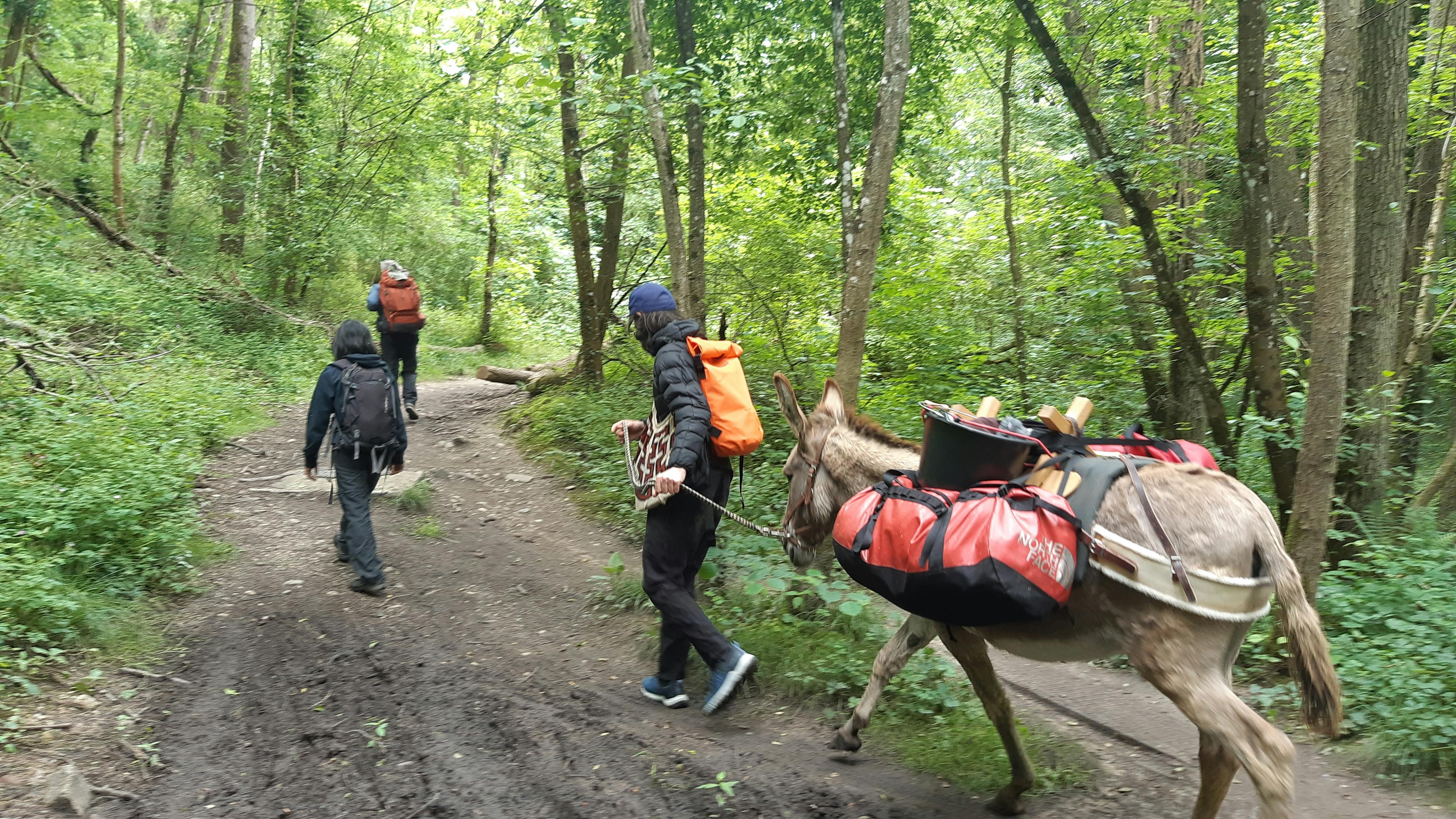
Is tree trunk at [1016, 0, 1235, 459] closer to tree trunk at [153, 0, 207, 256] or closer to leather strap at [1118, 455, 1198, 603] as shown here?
leather strap at [1118, 455, 1198, 603]

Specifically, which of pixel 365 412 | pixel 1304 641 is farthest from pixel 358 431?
pixel 1304 641

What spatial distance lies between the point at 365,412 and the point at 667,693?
3100mm

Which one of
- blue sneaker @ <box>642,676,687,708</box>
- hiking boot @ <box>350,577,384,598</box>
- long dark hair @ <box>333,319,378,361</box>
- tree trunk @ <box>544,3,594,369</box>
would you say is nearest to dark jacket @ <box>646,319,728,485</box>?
blue sneaker @ <box>642,676,687,708</box>

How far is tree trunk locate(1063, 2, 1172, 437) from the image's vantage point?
8523mm

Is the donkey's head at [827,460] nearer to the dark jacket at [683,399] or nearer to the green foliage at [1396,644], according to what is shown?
the dark jacket at [683,399]

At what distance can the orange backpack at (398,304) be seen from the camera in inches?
420

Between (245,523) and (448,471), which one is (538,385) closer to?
(448,471)

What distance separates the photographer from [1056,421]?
3.71m

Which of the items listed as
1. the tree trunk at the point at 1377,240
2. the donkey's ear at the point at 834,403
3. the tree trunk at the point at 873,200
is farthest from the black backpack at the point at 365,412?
the tree trunk at the point at 1377,240

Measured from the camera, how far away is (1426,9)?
906 cm

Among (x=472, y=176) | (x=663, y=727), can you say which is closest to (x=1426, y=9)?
(x=663, y=727)

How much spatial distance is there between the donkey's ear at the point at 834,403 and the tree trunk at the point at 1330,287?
2833mm

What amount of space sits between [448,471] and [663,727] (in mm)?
6334

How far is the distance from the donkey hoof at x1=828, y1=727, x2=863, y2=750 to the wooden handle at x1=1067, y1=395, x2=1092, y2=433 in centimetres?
185
